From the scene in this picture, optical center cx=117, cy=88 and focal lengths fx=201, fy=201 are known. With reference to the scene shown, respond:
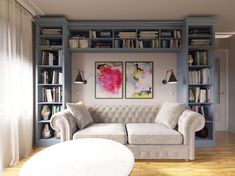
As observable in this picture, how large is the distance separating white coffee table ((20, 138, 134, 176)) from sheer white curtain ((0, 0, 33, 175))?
3.76 ft

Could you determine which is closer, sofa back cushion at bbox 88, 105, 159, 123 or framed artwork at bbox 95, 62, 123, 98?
sofa back cushion at bbox 88, 105, 159, 123

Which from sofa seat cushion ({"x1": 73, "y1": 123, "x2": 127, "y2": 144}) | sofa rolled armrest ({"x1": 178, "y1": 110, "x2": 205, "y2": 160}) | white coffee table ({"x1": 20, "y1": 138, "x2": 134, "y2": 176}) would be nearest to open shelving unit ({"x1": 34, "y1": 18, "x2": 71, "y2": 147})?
sofa seat cushion ({"x1": 73, "y1": 123, "x2": 127, "y2": 144})

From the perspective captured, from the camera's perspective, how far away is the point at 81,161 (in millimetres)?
1906

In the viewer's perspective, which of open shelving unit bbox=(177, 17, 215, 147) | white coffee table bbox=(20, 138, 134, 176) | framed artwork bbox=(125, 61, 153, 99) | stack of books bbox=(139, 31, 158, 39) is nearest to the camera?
white coffee table bbox=(20, 138, 134, 176)

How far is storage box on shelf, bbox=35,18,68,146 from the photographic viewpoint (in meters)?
4.04

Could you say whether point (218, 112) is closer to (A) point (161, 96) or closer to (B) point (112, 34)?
(A) point (161, 96)

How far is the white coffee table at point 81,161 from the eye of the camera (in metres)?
1.69

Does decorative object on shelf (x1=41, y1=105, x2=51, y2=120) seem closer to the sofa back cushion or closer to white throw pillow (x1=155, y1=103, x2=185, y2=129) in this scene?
the sofa back cushion

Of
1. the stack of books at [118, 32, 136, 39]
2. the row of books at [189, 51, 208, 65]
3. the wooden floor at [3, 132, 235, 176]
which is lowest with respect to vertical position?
the wooden floor at [3, 132, 235, 176]

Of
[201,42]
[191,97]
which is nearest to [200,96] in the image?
[191,97]

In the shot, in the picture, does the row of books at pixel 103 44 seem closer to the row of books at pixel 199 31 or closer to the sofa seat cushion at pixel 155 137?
the row of books at pixel 199 31

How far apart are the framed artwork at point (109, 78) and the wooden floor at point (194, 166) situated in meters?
1.73

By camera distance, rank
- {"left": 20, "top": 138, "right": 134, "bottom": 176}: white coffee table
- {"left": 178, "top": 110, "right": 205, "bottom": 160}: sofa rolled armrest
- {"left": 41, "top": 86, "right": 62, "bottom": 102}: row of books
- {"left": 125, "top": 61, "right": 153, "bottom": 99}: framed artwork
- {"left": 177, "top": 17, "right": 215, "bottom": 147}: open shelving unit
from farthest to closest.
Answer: {"left": 125, "top": 61, "right": 153, "bottom": 99}: framed artwork < {"left": 41, "top": 86, "right": 62, "bottom": 102}: row of books < {"left": 177, "top": 17, "right": 215, "bottom": 147}: open shelving unit < {"left": 178, "top": 110, "right": 205, "bottom": 160}: sofa rolled armrest < {"left": 20, "top": 138, "right": 134, "bottom": 176}: white coffee table

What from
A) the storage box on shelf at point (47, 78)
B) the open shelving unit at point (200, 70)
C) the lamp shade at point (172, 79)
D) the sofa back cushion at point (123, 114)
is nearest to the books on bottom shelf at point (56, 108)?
the storage box on shelf at point (47, 78)
